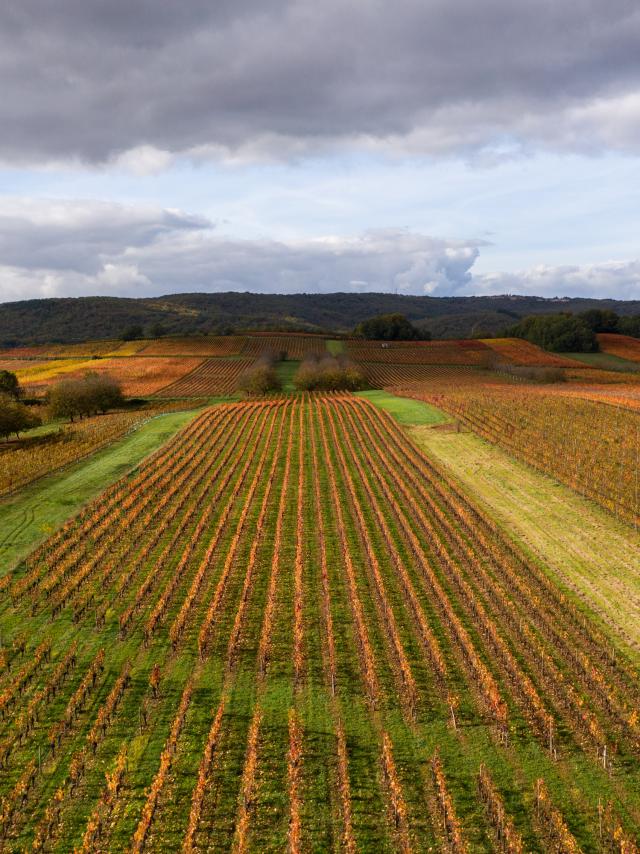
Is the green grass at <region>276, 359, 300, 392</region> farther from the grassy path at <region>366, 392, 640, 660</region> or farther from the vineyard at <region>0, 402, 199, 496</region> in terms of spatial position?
the grassy path at <region>366, 392, 640, 660</region>

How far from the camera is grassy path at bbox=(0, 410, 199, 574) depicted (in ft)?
101

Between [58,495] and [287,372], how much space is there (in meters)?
82.7

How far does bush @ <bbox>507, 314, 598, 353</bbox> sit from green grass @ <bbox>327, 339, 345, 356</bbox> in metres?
51.9

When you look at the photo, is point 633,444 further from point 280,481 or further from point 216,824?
point 216,824

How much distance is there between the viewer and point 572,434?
5059 cm

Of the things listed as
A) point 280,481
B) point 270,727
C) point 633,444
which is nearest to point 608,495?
point 633,444

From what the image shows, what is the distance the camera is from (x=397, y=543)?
29562 mm

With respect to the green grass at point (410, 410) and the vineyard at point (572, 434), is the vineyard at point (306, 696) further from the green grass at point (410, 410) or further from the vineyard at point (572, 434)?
the green grass at point (410, 410)

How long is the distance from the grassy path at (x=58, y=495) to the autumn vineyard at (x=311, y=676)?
2.09ft

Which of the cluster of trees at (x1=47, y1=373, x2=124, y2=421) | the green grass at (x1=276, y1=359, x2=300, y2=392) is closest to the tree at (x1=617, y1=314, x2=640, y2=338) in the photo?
the green grass at (x1=276, y1=359, x2=300, y2=392)

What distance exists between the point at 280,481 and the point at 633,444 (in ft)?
96.1

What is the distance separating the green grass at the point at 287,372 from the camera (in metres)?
105

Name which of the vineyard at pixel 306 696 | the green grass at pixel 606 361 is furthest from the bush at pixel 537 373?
the vineyard at pixel 306 696

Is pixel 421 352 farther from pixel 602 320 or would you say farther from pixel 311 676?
pixel 311 676
